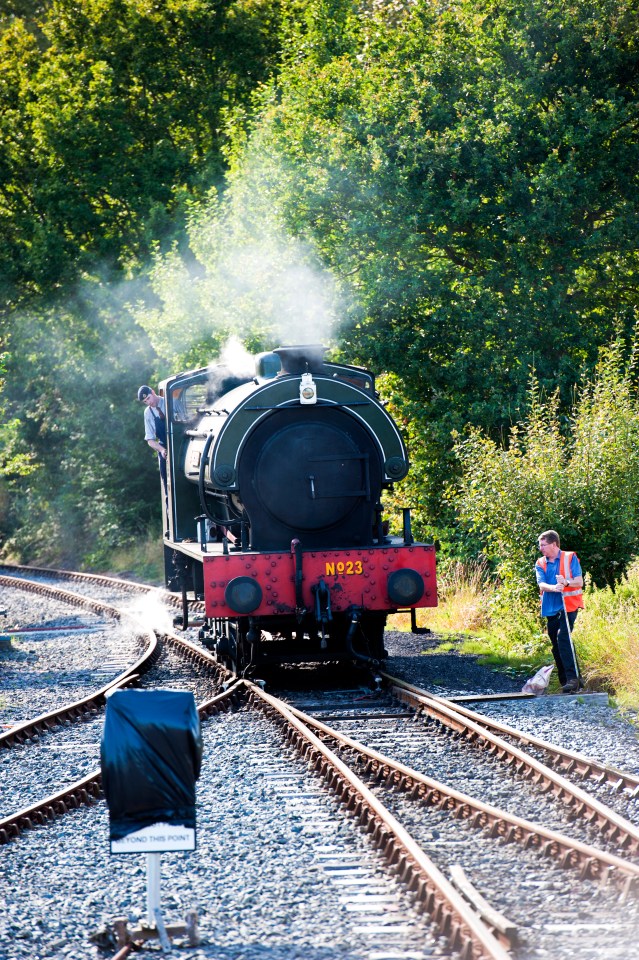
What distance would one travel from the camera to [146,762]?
482 cm

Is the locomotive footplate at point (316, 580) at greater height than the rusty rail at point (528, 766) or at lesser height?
greater

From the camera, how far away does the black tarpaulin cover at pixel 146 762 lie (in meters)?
4.79

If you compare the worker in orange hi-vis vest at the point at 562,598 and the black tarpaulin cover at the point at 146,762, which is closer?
the black tarpaulin cover at the point at 146,762

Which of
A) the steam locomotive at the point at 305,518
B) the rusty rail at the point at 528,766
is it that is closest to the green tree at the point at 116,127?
the steam locomotive at the point at 305,518

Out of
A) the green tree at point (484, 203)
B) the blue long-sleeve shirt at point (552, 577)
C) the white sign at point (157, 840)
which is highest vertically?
the green tree at point (484, 203)

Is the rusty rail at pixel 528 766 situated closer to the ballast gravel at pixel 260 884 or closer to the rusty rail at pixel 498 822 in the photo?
the rusty rail at pixel 498 822

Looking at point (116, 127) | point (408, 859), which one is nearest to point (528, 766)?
point (408, 859)

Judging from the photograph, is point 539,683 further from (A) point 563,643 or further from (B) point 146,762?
(B) point 146,762

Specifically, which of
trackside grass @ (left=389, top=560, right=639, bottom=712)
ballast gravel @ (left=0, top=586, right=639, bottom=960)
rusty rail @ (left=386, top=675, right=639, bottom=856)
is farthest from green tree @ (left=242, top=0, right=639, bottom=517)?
ballast gravel @ (left=0, top=586, right=639, bottom=960)

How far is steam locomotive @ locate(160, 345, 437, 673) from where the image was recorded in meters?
10.3

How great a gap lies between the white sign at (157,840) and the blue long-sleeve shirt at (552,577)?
5544mm

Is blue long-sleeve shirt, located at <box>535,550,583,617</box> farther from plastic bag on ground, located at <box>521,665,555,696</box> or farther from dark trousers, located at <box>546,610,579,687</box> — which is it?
plastic bag on ground, located at <box>521,665,555,696</box>

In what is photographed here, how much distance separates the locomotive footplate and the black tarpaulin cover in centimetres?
518

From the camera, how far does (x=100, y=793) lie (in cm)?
723
